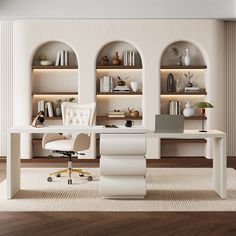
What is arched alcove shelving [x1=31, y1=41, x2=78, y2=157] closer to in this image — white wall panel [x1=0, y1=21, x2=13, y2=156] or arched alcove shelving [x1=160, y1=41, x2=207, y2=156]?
white wall panel [x1=0, y1=21, x2=13, y2=156]

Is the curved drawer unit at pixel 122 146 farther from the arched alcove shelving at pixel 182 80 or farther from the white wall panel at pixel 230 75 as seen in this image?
the white wall panel at pixel 230 75

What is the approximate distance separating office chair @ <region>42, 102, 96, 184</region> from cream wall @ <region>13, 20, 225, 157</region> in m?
1.33

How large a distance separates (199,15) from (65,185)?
163 inches

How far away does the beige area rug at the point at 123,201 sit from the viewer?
188 inches

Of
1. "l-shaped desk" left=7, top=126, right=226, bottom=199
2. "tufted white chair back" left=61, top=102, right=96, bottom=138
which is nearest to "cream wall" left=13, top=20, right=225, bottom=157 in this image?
"tufted white chair back" left=61, top=102, right=96, bottom=138

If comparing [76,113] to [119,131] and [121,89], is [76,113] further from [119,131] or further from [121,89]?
[119,131]

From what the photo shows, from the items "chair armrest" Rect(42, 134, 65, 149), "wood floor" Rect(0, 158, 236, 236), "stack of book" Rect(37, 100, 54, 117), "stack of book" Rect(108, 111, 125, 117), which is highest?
"stack of book" Rect(37, 100, 54, 117)

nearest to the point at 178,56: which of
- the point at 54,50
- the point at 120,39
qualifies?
the point at 120,39

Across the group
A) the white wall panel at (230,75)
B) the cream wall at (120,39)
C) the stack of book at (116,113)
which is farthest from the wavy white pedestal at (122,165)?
the white wall panel at (230,75)

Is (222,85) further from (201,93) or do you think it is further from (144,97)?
(144,97)

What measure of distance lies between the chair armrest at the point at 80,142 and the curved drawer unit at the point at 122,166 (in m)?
1.09

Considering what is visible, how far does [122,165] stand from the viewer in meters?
5.06

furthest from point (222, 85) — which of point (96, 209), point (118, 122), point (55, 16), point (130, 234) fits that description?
point (130, 234)

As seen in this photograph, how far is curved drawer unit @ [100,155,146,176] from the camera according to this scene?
505 cm
